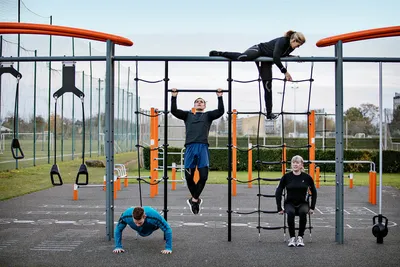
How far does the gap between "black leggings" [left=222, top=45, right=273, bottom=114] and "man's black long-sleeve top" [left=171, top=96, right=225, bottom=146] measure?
58cm

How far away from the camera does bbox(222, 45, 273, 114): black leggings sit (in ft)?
20.0

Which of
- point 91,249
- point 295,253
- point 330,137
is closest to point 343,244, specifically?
point 295,253

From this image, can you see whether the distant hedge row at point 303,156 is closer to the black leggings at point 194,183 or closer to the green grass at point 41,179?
the green grass at point 41,179

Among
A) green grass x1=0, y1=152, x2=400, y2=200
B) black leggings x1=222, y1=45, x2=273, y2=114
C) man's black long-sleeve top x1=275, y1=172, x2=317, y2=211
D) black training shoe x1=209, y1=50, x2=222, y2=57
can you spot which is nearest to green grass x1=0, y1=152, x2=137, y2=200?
green grass x1=0, y1=152, x2=400, y2=200

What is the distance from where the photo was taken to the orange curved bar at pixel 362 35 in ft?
19.6

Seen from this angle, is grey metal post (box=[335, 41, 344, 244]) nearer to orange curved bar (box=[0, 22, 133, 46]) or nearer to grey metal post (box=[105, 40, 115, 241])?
orange curved bar (box=[0, 22, 133, 46])

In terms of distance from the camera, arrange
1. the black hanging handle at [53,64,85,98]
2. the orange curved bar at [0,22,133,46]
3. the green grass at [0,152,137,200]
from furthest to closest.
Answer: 1. the green grass at [0,152,137,200]
2. the black hanging handle at [53,64,85,98]
3. the orange curved bar at [0,22,133,46]

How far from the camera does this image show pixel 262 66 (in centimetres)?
625

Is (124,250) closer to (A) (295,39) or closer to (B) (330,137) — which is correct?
(A) (295,39)

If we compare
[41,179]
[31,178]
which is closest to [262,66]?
[31,178]

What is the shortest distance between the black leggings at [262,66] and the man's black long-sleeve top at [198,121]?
22.9 inches

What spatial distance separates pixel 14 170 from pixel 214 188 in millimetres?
6063

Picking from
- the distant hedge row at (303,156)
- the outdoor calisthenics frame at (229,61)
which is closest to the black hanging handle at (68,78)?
the outdoor calisthenics frame at (229,61)

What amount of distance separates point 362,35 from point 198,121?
2380mm
